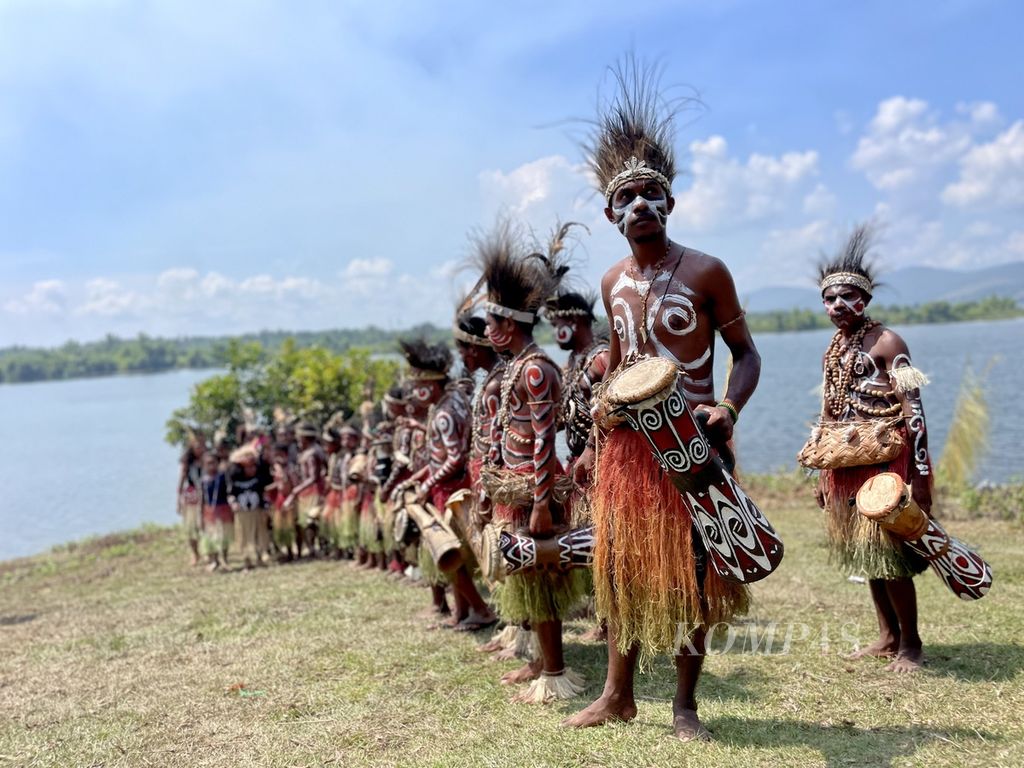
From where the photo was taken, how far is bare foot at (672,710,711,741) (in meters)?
3.42

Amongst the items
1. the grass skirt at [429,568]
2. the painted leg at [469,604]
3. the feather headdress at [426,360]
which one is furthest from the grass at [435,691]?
the feather headdress at [426,360]

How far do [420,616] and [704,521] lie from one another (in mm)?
3855

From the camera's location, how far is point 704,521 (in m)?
3.21

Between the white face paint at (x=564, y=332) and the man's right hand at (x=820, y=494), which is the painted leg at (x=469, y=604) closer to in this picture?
the white face paint at (x=564, y=332)

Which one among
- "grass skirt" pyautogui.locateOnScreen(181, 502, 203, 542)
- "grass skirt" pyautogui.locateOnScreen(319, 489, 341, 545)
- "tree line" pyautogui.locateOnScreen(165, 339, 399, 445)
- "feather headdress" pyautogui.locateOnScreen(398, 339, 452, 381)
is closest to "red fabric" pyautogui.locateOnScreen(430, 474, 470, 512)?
"feather headdress" pyautogui.locateOnScreen(398, 339, 452, 381)

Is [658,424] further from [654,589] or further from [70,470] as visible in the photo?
[70,470]

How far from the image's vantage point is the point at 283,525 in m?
10.6

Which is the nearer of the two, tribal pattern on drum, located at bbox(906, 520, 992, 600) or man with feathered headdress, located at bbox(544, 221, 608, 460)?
tribal pattern on drum, located at bbox(906, 520, 992, 600)

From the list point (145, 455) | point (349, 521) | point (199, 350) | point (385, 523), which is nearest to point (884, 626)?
point (385, 523)

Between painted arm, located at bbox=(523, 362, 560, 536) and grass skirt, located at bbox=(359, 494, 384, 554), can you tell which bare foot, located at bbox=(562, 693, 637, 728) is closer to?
painted arm, located at bbox=(523, 362, 560, 536)

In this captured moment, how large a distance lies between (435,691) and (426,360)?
234cm

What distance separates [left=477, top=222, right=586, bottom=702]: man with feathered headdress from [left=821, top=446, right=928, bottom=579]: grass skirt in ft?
4.84

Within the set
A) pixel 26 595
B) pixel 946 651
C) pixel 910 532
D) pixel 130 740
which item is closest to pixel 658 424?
pixel 910 532

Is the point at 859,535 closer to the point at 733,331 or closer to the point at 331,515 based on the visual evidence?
the point at 733,331
